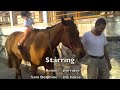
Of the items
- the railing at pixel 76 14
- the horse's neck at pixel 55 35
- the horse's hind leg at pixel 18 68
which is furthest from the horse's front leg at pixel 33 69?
the railing at pixel 76 14

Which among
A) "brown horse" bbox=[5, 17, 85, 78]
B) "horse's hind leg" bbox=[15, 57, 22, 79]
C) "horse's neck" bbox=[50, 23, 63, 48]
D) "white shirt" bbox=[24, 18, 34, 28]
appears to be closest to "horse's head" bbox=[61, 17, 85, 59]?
"brown horse" bbox=[5, 17, 85, 78]

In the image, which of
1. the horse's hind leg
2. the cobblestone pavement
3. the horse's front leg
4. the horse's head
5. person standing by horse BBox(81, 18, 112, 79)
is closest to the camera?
person standing by horse BBox(81, 18, 112, 79)

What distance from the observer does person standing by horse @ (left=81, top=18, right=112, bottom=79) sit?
19.8 feet

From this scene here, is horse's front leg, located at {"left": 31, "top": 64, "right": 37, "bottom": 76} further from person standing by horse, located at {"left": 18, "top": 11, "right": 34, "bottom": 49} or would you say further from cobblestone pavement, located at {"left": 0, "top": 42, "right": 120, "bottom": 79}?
person standing by horse, located at {"left": 18, "top": 11, "right": 34, "bottom": 49}

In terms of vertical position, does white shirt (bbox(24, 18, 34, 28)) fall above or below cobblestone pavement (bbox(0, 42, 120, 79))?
above

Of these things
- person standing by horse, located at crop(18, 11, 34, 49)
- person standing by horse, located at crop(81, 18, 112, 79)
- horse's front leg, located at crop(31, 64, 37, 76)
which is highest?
person standing by horse, located at crop(18, 11, 34, 49)

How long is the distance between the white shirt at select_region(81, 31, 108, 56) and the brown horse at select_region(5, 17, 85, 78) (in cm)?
20

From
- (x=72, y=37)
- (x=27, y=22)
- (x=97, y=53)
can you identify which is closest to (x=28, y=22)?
(x=27, y=22)

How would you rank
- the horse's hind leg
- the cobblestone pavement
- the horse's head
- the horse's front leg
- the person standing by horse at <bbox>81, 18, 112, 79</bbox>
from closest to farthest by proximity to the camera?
the person standing by horse at <bbox>81, 18, 112, 79</bbox> → the horse's head → the cobblestone pavement → the horse's front leg → the horse's hind leg

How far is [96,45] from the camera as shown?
6125 millimetres

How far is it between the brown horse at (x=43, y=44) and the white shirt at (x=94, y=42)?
20cm

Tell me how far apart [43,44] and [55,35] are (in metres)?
0.40
